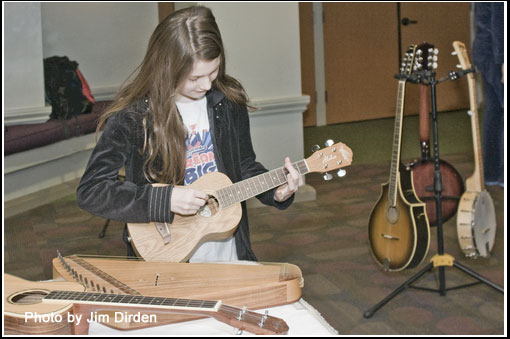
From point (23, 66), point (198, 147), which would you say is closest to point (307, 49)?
point (23, 66)

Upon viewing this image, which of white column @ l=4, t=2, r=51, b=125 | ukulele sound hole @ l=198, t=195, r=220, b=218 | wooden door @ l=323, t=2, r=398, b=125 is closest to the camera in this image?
ukulele sound hole @ l=198, t=195, r=220, b=218

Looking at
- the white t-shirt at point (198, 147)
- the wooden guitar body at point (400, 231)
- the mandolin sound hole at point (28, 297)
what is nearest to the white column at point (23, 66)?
the wooden guitar body at point (400, 231)

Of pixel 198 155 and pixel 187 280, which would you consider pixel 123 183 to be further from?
pixel 187 280

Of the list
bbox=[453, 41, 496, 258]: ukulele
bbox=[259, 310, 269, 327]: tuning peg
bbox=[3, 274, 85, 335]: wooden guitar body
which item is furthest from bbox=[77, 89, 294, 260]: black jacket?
bbox=[453, 41, 496, 258]: ukulele

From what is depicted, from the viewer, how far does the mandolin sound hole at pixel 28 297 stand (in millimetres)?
1158

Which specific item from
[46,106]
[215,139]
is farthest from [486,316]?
[46,106]

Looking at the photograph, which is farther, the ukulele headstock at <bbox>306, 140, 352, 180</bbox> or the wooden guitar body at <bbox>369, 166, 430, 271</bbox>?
the wooden guitar body at <bbox>369, 166, 430, 271</bbox>

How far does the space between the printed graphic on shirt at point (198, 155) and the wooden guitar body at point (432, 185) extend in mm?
1505

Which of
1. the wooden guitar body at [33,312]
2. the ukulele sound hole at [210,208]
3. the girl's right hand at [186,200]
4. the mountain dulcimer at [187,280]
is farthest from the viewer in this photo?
the ukulele sound hole at [210,208]

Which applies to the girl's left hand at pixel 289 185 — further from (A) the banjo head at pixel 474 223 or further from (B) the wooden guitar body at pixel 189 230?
(A) the banjo head at pixel 474 223

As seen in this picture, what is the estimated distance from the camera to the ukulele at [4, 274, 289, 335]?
108 centimetres

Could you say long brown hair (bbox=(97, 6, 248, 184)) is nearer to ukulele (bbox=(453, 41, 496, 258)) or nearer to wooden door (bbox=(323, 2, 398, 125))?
ukulele (bbox=(453, 41, 496, 258))

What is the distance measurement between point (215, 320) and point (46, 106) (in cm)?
500

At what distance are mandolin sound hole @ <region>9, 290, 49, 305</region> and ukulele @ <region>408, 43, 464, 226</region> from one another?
7.06ft
